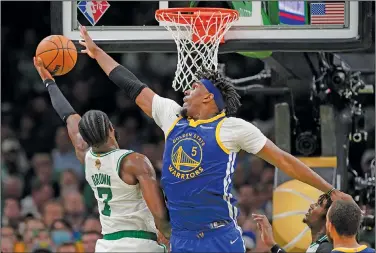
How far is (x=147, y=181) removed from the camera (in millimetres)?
5535

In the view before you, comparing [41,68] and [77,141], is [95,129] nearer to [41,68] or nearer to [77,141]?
[77,141]

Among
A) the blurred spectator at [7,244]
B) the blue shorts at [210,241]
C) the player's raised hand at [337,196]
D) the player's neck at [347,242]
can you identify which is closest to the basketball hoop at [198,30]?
the blue shorts at [210,241]

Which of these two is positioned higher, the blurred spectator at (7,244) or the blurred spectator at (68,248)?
the blurred spectator at (68,248)

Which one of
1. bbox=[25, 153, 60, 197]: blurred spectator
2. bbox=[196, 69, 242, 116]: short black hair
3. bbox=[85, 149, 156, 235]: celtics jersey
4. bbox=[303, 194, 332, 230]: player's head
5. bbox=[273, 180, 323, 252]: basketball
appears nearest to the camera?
bbox=[85, 149, 156, 235]: celtics jersey

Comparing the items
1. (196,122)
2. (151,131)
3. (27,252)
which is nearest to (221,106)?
(196,122)

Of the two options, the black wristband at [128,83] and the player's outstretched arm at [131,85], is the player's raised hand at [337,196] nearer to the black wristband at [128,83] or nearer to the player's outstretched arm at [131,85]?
the player's outstretched arm at [131,85]

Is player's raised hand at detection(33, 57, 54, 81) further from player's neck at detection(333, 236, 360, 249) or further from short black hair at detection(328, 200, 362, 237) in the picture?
player's neck at detection(333, 236, 360, 249)

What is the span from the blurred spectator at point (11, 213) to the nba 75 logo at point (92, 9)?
A: 376 cm

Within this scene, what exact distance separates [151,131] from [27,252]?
232 centimetres

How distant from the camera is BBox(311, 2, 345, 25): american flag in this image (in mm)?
7410

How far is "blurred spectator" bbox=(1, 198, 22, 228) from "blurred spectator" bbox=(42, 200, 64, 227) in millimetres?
326

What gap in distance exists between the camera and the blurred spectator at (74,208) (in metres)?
10.5

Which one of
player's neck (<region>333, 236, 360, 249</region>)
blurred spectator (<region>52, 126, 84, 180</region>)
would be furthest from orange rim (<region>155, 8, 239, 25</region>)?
blurred spectator (<region>52, 126, 84, 180</region>)

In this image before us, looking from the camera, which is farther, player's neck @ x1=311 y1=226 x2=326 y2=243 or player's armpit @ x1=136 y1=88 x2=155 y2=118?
player's neck @ x1=311 y1=226 x2=326 y2=243
